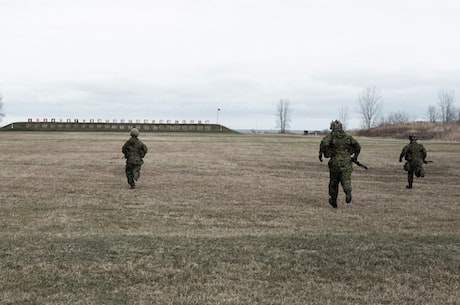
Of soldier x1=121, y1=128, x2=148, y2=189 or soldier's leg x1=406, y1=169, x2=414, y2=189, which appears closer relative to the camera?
soldier x1=121, y1=128, x2=148, y2=189

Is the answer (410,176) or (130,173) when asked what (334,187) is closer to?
(410,176)

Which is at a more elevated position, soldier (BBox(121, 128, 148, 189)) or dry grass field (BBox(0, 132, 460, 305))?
soldier (BBox(121, 128, 148, 189))

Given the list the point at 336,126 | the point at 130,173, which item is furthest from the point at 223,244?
the point at 130,173

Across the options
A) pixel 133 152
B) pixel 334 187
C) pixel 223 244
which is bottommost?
pixel 223 244

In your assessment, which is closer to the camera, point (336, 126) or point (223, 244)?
point (223, 244)

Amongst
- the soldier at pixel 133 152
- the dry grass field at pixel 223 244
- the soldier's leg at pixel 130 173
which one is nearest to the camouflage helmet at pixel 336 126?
the dry grass field at pixel 223 244

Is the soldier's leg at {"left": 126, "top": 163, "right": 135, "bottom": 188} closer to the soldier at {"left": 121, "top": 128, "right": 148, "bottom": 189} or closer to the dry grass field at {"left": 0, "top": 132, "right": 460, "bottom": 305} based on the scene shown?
the soldier at {"left": 121, "top": 128, "right": 148, "bottom": 189}

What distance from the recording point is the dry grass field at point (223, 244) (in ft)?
21.2

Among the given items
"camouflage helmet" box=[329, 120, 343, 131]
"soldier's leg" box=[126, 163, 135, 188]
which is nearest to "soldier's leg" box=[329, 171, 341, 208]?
"camouflage helmet" box=[329, 120, 343, 131]

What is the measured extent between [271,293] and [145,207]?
733 centimetres

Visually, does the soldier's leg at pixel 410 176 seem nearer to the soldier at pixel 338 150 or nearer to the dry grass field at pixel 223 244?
the dry grass field at pixel 223 244

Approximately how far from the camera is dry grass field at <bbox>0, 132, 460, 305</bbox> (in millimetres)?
6469

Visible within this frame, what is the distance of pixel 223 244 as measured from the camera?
8742mm

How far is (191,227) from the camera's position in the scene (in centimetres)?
1056
